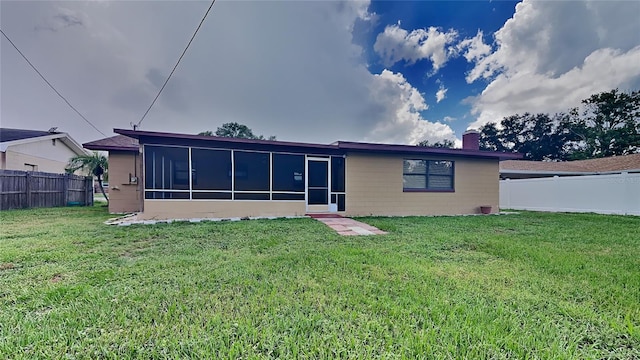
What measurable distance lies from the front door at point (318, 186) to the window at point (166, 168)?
404cm

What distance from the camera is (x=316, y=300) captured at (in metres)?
2.54

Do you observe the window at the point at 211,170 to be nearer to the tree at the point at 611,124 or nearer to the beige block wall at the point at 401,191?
the beige block wall at the point at 401,191

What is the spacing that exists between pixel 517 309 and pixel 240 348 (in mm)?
2387

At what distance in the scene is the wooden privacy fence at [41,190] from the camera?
10227 millimetres

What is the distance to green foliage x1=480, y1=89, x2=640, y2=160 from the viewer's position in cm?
2362

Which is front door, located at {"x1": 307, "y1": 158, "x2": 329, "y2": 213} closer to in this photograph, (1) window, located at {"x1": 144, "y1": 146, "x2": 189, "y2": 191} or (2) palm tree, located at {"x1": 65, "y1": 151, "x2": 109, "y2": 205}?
(1) window, located at {"x1": 144, "y1": 146, "x2": 189, "y2": 191}

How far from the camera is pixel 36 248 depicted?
4.35 meters

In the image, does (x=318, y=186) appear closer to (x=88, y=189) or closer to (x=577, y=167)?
(x=88, y=189)

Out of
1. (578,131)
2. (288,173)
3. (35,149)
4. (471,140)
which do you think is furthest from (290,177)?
(578,131)

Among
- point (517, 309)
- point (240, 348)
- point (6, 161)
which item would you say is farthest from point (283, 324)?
point (6, 161)

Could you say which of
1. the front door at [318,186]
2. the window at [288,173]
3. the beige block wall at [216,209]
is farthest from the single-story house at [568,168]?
the beige block wall at [216,209]

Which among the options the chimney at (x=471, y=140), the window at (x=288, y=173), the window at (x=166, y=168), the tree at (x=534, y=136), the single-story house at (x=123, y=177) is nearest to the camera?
the window at (x=166, y=168)

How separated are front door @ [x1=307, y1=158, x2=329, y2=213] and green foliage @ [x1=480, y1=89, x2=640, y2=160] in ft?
97.6

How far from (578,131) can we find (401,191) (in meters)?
29.8
